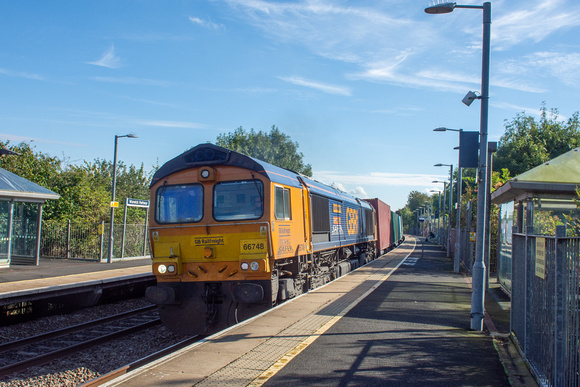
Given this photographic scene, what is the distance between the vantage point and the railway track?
8680 millimetres

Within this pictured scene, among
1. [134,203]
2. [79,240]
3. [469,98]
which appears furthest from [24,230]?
[469,98]

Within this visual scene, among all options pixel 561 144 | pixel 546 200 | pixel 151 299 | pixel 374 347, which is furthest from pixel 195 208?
pixel 561 144

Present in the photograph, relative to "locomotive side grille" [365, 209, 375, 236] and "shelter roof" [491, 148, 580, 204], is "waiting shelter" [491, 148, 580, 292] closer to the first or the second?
"shelter roof" [491, 148, 580, 204]

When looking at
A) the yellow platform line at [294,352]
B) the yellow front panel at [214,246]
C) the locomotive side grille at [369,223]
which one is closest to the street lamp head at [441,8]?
the yellow front panel at [214,246]

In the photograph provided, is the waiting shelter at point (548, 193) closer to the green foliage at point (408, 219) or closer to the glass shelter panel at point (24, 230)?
the glass shelter panel at point (24, 230)

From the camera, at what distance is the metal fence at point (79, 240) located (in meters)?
23.8

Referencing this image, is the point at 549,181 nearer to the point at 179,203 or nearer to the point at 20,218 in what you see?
the point at 179,203

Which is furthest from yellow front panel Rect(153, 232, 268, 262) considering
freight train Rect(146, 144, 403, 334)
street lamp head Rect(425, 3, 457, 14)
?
street lamp head Rect(425, 3, 457, 14)

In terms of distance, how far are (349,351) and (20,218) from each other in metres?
17.7

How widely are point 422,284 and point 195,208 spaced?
926 cm

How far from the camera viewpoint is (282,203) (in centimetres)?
1020

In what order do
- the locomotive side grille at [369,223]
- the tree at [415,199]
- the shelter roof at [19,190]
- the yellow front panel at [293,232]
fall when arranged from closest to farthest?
the yellow front panel at [293,232], the shelter roof at [19,190], the locomotive side grille at [369,223], the tree at [415,199]

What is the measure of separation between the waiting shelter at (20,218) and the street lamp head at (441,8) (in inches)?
621

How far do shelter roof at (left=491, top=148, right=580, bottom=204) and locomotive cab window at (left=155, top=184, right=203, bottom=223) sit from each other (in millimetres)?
7097
